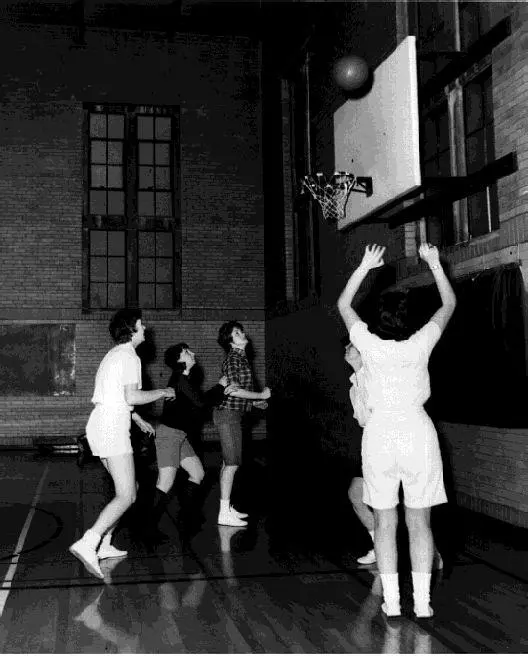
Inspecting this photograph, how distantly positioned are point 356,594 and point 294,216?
910 cm

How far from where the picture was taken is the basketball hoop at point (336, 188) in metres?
6.98

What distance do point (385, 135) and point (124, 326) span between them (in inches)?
126

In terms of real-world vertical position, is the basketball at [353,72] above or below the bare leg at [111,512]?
above

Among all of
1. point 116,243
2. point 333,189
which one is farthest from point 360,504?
point 116,243

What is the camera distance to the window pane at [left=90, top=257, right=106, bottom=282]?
13.6 meters

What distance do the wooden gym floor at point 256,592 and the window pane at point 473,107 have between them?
3731 mm

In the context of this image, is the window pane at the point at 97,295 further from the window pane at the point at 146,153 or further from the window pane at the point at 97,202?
the window pane at the point at 146,153

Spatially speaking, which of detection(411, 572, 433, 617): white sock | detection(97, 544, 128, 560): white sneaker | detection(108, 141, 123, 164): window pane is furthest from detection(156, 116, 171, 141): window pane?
detection(411, 572, 433, 617): white sock

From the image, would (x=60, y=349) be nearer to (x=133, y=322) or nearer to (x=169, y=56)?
(x=169, y=56)

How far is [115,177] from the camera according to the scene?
1380cm

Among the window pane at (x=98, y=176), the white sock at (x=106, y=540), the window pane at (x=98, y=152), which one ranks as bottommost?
the white sock at (x=106, y=540)

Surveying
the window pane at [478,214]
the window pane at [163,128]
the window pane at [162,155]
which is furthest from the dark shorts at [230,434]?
the window pane at [163,128]

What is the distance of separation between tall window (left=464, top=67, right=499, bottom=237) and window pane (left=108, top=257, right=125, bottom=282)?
8.23 meters

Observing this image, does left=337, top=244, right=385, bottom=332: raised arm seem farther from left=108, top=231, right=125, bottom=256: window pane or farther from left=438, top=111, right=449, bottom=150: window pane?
left=108, top=231, right=125, bottom=256: window pane
